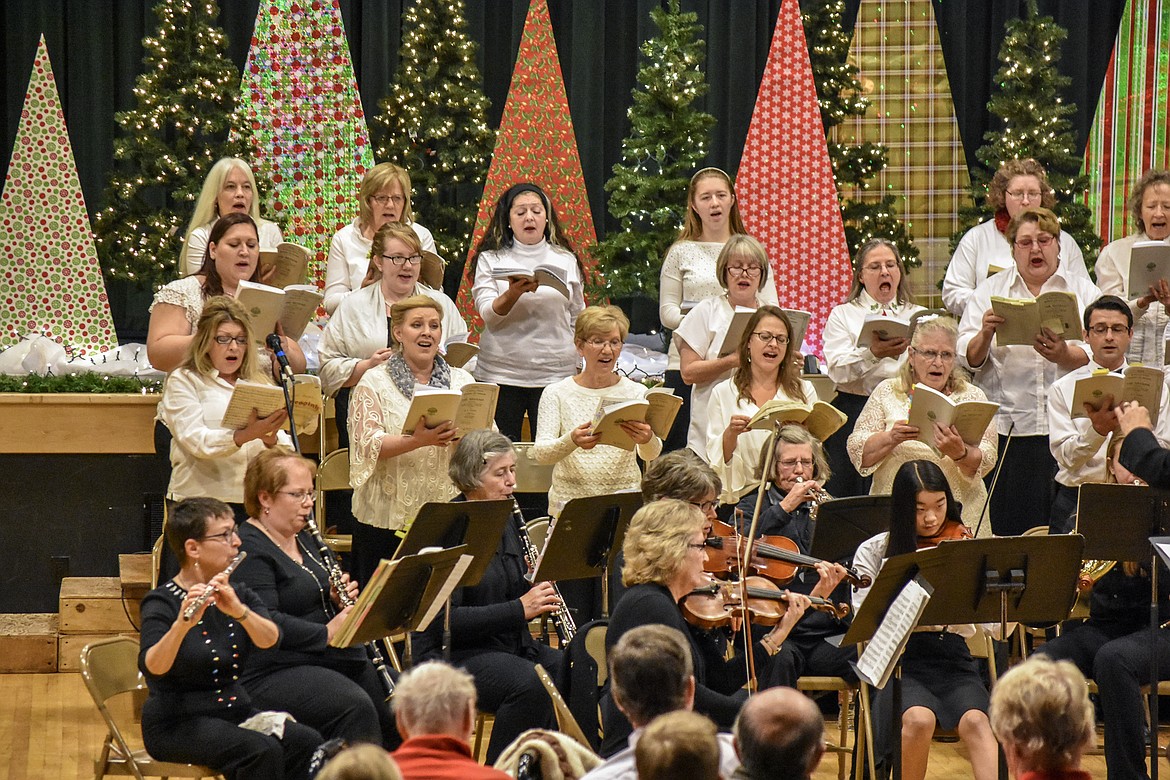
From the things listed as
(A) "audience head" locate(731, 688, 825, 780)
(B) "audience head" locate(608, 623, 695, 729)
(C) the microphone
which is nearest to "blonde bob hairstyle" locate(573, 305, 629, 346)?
(C) the microphone

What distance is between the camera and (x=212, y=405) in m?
5.59

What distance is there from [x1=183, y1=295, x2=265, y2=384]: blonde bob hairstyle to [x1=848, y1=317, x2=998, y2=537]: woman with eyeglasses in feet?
7.95

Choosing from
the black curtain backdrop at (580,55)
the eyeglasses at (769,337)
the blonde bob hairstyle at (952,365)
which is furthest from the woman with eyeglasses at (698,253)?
the black curtain backdrop at (580,55)

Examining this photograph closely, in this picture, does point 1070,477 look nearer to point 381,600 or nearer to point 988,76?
point 381,600

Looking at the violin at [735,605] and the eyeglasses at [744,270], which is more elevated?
the eyeglasses at [744,270]

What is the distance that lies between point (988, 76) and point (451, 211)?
4081mm

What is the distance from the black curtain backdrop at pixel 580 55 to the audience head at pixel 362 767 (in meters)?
7.71

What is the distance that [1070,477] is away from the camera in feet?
19.9

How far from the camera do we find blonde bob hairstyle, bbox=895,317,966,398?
19.8 feet

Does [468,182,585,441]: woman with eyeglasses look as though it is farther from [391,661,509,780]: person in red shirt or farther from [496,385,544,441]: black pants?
[391,661,509,780]: person in red shirt

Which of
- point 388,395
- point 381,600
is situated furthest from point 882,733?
point 388,395

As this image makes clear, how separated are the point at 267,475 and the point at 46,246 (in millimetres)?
4307

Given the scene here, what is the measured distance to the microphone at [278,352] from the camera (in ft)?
18.1

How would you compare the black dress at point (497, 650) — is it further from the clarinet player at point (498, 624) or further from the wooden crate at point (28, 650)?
the wooden crate at point (28, 650)
